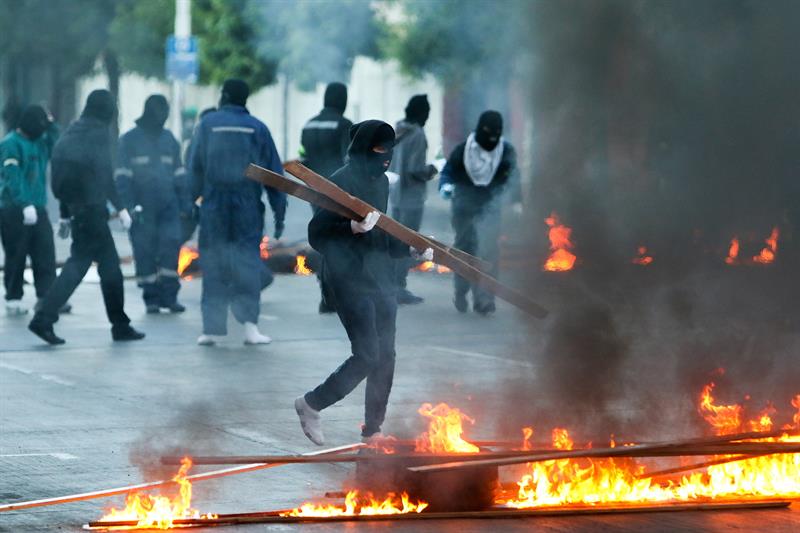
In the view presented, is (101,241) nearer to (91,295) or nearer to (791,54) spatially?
(91,295)

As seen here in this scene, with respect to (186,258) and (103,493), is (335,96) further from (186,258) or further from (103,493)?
(103,493)

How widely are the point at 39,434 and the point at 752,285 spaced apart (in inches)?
129

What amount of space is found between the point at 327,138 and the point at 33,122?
7.16 ft

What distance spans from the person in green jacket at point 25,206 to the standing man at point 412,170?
2.89 metres

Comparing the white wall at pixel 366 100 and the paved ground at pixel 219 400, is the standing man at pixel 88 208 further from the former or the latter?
the white wall at pixel 366 100

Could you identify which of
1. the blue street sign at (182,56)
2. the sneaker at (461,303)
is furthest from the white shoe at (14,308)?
the blue street sign at (182,56)

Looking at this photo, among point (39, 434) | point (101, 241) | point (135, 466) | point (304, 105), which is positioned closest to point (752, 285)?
point (135, 466)

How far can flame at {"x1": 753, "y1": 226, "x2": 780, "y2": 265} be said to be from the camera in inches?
268

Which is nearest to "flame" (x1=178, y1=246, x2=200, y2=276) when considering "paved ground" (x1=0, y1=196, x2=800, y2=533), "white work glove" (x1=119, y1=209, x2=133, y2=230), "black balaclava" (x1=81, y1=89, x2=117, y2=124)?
"paved ground" (x1=0, y1=196, x2=800, y2=533)

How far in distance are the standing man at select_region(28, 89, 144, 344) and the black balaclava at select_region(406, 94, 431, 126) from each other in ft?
A: 10.4

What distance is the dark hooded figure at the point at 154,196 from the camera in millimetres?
12641

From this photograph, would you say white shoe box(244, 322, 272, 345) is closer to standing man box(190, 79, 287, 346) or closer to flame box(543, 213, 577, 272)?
standing man box(190, 79, 287, 346)

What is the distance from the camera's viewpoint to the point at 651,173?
669 centimetres


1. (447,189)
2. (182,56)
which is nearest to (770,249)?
(447,189)
